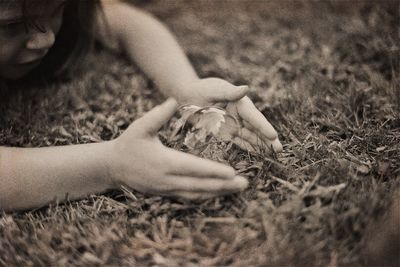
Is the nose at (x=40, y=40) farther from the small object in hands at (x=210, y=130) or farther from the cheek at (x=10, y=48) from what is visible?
the small object in hands at (x=210, y=130)

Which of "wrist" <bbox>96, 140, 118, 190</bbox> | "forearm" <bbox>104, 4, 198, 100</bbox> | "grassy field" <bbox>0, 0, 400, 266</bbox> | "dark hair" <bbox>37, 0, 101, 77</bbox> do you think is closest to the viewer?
"grassy field" <bbox>0, 0, 400, 266</bbox>

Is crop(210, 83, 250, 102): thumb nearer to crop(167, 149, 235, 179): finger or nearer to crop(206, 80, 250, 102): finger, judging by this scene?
crop(206, 80, 250, 102): finger

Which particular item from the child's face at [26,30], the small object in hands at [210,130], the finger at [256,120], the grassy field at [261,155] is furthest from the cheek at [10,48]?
the finger at [256,120]

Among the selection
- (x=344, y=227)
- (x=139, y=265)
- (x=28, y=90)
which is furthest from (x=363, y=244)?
(x=28, y=90)

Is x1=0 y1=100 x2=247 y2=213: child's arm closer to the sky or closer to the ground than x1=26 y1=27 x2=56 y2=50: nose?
closer to the ground

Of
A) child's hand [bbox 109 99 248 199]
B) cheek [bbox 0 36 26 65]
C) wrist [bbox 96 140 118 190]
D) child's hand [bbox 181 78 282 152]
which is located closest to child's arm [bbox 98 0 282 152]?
child's hand [bbox 181 78 282 152]

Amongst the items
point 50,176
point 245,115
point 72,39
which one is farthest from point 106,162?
point 72,39

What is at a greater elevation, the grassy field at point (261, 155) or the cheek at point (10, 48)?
the cheek at point (10, 48)
